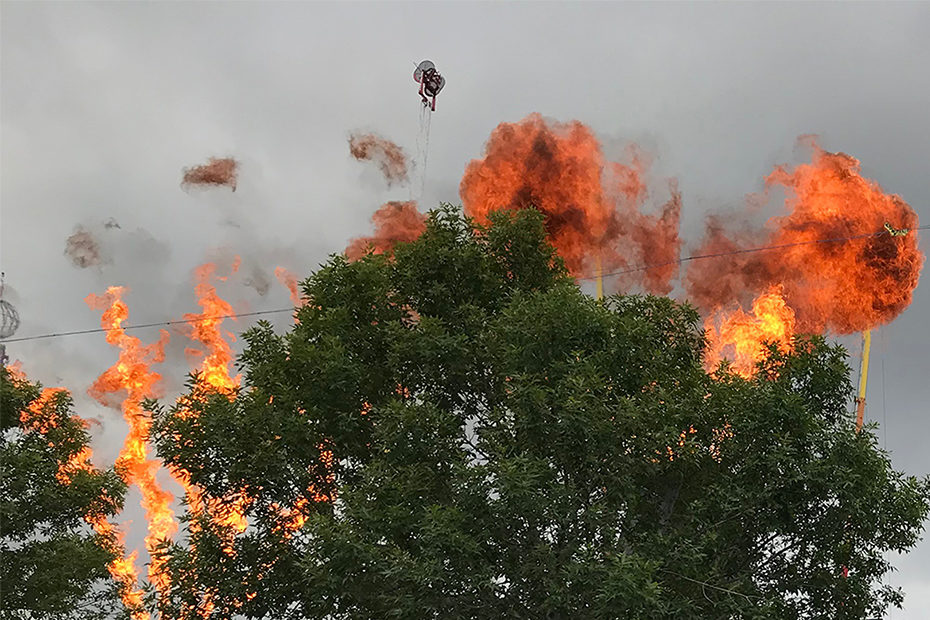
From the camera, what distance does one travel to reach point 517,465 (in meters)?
21.1

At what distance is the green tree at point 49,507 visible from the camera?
3048 cm

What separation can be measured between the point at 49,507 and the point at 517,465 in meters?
17.4

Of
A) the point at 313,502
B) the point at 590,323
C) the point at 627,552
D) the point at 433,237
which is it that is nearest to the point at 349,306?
the point at 433,237

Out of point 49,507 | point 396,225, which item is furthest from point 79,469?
point 396,225

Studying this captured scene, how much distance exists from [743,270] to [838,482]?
24229 millimetres

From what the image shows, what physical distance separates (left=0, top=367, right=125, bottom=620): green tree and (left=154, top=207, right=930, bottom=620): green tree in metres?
7.60

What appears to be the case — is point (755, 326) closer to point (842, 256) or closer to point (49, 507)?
point (842, 256)

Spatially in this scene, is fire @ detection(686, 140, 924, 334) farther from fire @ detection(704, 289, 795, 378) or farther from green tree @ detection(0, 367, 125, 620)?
green tree @ detection(0, 367, 125, 620)

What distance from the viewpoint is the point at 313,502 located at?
992 inches

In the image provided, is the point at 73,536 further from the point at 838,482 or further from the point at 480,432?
the point at 838,482

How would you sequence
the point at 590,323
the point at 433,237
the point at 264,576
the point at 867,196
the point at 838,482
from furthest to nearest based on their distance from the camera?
the point at 867,196, the point at 433,237, the point at 264,576, the point at 590,323, the point at 838,482

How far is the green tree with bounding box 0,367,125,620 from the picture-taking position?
30.5 m

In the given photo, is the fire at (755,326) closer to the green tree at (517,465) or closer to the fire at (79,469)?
the green tree at (517,465)

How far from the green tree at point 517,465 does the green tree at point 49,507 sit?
760 cm
